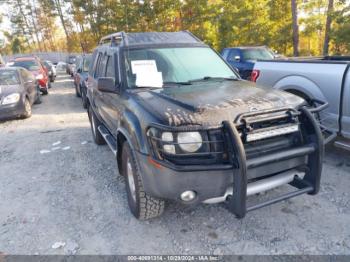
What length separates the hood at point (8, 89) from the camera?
7981mm

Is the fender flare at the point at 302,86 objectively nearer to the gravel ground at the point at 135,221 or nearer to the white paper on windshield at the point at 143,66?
the gravel ground at the point at 135,221

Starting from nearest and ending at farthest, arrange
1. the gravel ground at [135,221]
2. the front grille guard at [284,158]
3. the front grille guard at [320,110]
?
1. the front grille guard at [284,158]
2. the gravel ground at [135,221]
3. the front grille guard at [320,110]

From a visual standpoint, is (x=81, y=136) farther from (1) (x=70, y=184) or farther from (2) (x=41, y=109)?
(2) (x=41, y=109)

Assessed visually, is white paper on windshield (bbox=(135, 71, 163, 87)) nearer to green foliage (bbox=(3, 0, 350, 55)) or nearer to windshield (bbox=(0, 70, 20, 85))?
windshield (bbox=(0, 70, 20, 85))

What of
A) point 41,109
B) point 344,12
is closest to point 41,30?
point 41,109

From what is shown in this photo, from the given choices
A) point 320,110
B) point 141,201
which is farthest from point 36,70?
point 320,110

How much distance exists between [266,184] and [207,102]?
0.93m

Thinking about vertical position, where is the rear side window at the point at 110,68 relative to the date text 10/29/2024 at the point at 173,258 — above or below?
above

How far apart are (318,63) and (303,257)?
2963mm

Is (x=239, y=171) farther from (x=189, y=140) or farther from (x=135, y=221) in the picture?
(x=135, y=221)

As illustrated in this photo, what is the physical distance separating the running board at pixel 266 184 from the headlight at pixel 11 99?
24.0ft

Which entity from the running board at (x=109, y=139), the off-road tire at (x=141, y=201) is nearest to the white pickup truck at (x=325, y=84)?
the off-road tire at (x=141, y=201)

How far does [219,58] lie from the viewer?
418 cm

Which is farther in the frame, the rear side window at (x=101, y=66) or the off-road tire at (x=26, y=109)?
the off-road tire at (x=26, y=109)
